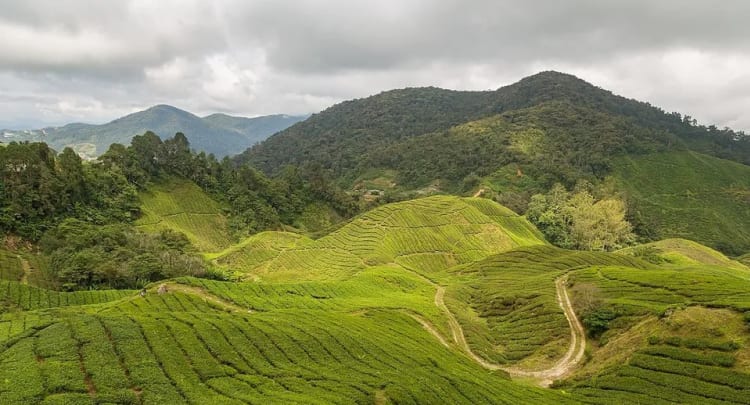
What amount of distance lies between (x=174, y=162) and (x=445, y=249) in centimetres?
Answer: 9038

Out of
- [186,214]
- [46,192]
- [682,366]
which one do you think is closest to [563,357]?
[682,366]

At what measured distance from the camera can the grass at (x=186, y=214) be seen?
104188mm

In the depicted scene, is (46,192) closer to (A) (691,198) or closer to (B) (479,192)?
(B) (479,192)

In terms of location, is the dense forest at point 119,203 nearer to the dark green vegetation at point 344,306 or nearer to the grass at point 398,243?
the dark green vegetation at point 344,306

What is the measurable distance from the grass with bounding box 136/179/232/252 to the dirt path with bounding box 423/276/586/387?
77.7 m

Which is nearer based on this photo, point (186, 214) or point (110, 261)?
point (110, 261)

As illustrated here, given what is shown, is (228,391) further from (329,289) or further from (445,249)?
(445,249)

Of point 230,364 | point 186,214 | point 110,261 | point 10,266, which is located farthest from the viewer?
point 186,214

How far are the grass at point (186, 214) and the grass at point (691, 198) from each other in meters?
136

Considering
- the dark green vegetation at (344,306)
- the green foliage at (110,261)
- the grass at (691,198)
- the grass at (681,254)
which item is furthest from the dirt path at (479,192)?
the green foliage at (110,261)

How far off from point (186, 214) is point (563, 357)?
104672 millimetres

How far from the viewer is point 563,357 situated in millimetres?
36344

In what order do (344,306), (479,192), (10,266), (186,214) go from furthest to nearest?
(479,192) → (186,214) → (10,266) → (344,306)

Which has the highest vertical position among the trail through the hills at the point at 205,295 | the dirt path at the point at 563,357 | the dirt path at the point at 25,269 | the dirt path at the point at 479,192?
the dirt path at the point at 479,192
